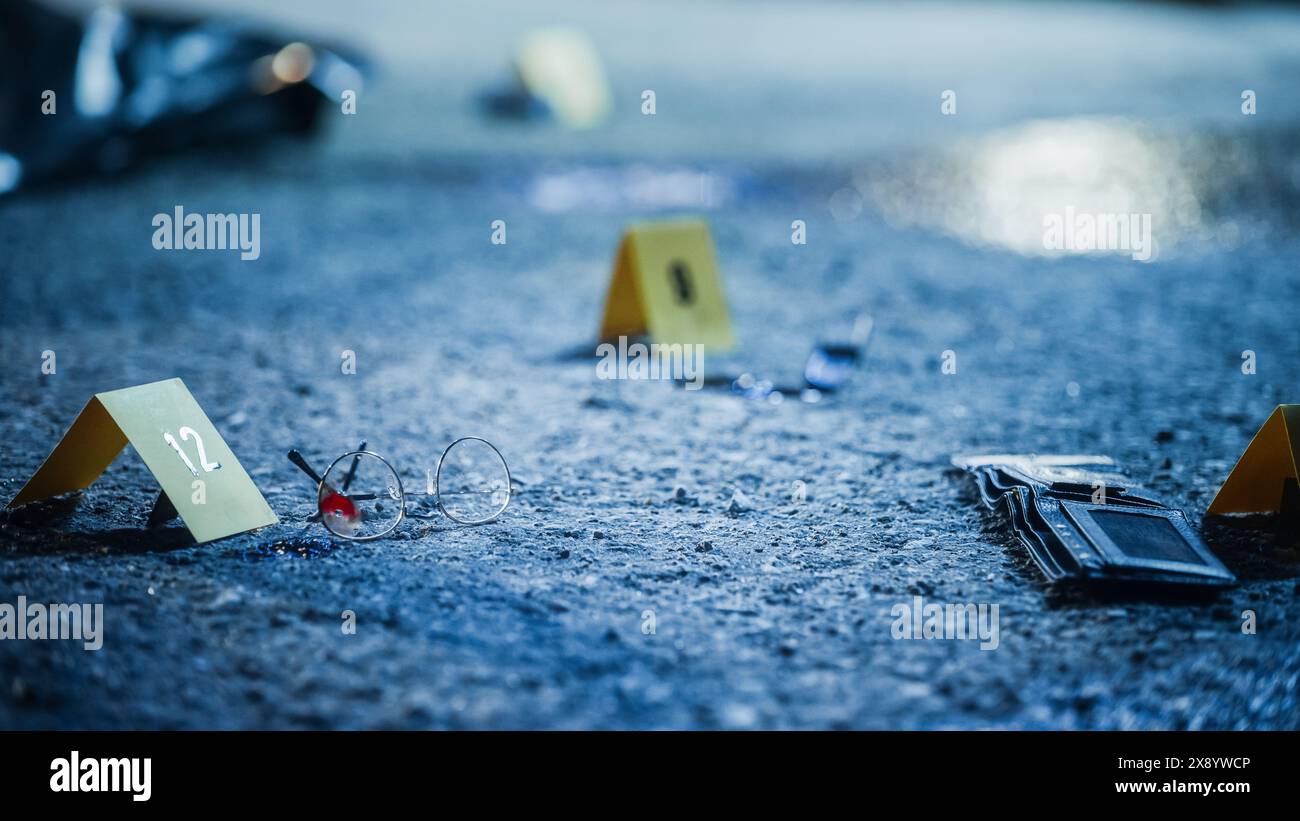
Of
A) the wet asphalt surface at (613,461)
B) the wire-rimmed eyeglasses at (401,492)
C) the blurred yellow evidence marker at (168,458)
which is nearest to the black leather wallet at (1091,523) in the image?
the wet asphalt surface at (613,461)

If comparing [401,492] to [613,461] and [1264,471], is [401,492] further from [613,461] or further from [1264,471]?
[1264,471]

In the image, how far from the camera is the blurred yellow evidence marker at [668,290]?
504cm

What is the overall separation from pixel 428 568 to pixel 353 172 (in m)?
5.63

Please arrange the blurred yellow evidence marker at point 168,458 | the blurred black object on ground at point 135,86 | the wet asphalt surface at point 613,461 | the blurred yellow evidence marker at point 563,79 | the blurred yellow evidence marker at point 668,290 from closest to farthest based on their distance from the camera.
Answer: the wet asphalt surface at point 613,461, the blurred yellow evidence marker at point 168,458, the blurred yellow evidence marker at point 668,290, the blurred black object on ground at point 135,86, the blurred yellow evidence marker at point 563,79

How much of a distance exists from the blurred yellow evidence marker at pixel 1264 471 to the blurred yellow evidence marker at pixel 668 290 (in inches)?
86.6

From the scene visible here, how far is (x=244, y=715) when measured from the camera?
8.30ft

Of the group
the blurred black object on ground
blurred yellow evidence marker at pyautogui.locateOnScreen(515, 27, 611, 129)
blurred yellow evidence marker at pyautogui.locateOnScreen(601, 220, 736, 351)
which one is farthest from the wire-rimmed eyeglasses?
blurred yellow evidence marker at pyautogui.locateOnScreen(515, 27, 611, 129)

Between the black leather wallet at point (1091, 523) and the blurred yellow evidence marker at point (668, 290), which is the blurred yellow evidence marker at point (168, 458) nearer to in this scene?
the blurred yellow evidence marker at point (668, 290)

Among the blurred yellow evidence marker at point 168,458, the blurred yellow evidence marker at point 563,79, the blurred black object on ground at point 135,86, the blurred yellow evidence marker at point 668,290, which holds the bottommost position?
the blurred yellow evidence marker at point 168,458

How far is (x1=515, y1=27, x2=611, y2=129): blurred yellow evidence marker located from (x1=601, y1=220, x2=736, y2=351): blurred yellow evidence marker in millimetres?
4731

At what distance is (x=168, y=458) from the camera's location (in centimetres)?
329

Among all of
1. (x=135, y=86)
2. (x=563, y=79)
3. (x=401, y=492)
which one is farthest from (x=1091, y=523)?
(x=563, y=79)

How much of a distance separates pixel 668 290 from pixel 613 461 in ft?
4.37
